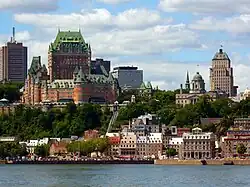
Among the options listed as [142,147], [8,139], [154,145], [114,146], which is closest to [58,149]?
[114,146]

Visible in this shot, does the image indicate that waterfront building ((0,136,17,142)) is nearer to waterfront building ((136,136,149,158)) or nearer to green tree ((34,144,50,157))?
green tree ((34,144,50,157))

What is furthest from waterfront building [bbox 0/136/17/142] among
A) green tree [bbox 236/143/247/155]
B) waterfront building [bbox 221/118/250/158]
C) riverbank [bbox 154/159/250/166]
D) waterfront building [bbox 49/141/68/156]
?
green tree [bbox 236/143/247/155]

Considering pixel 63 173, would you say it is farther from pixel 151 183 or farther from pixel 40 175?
pixel 151 183

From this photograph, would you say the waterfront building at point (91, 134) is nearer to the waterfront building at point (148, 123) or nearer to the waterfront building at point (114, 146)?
the waterfront building at point (114, 146)

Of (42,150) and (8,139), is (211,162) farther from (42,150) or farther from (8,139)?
(8,139)

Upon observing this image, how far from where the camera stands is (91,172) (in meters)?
132

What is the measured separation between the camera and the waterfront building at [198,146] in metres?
171

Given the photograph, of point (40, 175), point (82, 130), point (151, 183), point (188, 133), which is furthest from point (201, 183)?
point (82, 130)

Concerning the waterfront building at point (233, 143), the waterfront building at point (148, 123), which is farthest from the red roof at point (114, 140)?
the waterfront building at point (233, 143)

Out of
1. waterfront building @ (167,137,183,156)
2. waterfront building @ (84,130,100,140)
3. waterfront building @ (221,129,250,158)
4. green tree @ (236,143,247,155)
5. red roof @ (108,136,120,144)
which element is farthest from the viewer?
waterfront building @ (84,130,100,140)

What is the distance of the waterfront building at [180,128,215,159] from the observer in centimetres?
17125

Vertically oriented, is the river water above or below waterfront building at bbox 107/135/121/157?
below

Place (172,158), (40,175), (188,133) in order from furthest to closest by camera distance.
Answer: (188,133), (172,158), (40,175)

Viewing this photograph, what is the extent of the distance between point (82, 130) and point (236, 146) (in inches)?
1351
